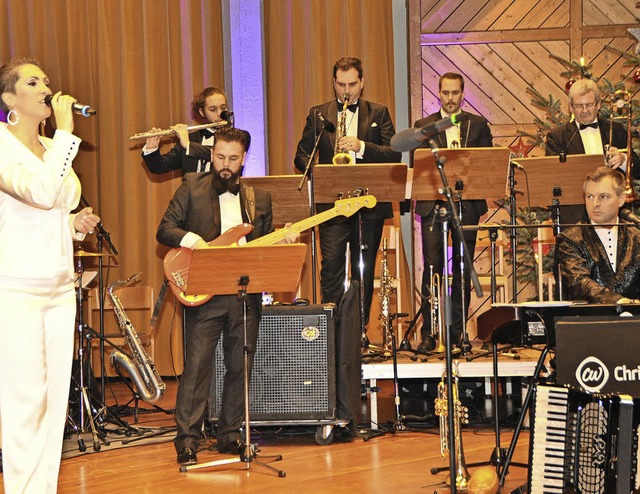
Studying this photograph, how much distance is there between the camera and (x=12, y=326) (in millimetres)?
3355

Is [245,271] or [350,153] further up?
[350,153]

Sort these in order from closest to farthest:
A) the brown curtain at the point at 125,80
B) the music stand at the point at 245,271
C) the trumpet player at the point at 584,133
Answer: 1. the music stand at the point at 245,271
2. the trumpet player at the point at 584,133
3. the brown curtain at the point at 125,80

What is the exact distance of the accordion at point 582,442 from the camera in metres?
3.38

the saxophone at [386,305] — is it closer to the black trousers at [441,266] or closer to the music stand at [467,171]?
the black trousers at [441,266]

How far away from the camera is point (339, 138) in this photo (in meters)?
6.23

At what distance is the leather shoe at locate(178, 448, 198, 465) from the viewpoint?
5070 mm

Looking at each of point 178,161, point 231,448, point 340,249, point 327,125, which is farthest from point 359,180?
point 231,448

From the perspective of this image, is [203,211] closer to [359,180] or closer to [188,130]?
[359,180]

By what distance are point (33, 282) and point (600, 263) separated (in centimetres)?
304

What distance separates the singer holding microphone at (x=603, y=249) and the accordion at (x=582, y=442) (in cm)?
130

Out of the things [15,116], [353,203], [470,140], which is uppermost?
[470,140]

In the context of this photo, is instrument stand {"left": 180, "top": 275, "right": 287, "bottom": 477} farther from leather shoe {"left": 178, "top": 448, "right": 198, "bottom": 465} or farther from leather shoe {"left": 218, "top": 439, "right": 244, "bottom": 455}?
leather shoe {"left": 218, "top": 439, "right": 244, "bottom": 455}

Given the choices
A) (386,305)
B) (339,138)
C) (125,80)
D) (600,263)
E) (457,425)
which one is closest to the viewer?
(457,425)

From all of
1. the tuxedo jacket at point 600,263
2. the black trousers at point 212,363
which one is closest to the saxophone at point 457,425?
the tuxedo jacket at point 600,263
